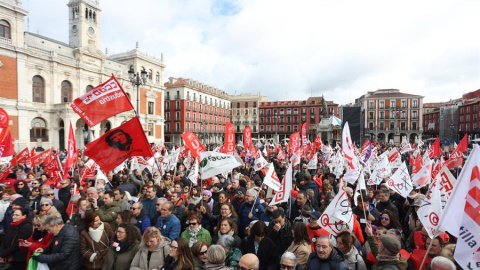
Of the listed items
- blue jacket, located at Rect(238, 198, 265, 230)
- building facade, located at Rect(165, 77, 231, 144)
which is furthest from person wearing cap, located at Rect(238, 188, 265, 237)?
building facade, located at Rect(165, 77, 231, 144)

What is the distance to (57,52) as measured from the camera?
115ft

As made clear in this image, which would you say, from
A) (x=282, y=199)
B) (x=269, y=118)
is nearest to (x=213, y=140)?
(x=269, y=118)

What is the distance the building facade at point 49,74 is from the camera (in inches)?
1152

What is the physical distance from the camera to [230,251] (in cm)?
368

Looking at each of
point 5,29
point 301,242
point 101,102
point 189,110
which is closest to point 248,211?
point 301,242

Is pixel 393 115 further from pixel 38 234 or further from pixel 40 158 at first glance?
pixel 38 234

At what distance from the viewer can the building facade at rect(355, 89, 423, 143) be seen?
7000cm

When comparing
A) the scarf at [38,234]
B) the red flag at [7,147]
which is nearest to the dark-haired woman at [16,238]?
the scarf at [38,234]

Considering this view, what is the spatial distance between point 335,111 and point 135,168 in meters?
70.6

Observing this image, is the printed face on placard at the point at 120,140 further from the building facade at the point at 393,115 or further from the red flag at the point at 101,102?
the building facade at the point at 393,115

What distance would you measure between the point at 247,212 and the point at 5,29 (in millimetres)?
36008

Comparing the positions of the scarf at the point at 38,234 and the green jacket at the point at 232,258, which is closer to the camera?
the green jacket at the point at 232,258

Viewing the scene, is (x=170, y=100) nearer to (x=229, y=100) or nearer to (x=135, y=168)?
(x=229, y=100)

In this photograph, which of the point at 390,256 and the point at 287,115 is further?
the point at 287,115
